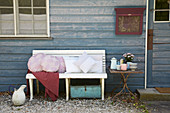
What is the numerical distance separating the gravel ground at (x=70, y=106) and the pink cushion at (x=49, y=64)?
628 mm

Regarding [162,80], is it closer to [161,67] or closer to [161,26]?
[161,67]

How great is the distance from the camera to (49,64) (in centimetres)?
365

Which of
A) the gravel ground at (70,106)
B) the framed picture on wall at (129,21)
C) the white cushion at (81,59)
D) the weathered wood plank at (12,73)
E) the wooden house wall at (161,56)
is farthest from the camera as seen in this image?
the weathered wood plank at (12,73)

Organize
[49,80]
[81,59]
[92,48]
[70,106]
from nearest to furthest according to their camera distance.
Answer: [70,106] → [49,80] → [81,59] → [92,48]

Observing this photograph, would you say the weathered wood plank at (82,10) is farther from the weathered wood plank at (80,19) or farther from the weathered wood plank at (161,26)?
the weathered wood plank at (161,26)

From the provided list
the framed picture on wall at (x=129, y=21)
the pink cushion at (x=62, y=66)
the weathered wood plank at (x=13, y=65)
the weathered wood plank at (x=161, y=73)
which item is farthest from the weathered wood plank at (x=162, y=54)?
the weathered wood plank at (x=13, y=65)

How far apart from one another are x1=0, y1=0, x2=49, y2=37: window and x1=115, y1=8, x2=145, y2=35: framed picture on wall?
5.15ft

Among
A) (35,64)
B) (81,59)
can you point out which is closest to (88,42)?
(81,59)

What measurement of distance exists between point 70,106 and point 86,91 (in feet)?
1.45

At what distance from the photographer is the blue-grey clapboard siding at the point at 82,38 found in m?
4.04

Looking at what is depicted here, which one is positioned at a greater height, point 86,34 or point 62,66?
point 86,34

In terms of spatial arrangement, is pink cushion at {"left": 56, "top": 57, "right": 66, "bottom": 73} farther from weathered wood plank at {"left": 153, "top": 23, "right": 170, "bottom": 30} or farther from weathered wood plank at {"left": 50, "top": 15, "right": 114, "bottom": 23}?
weathered wood plank at {"left": 153, "top": 23, "right": 170, "bottom": 30}

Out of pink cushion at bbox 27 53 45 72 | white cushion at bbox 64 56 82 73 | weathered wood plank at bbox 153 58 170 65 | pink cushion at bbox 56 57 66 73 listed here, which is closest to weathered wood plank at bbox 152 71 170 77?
weathered wood plank at bbox 153 58 170 65

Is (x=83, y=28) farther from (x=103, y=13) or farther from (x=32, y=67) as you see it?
(x=32, y=67)
